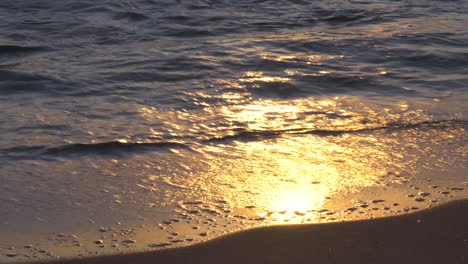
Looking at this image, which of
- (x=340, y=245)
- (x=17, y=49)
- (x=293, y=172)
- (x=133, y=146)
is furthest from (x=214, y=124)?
(x=17, y=49)

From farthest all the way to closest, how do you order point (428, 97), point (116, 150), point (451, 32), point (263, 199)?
point (451, 32), point (428, 97), point (116, 150), point (263, 199)

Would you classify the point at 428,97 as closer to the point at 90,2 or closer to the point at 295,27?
the point at 295,27

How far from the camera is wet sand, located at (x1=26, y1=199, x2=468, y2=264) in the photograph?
3693 millimetres

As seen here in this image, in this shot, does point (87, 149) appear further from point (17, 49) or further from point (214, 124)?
point (17, 49)

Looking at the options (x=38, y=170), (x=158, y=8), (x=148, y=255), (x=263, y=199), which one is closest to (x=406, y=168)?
(x=263, y=199)

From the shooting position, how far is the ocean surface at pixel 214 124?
14.1 ft

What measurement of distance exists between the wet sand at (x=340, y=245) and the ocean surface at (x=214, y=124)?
0.13 m

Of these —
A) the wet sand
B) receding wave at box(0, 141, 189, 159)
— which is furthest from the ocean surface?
the wet sand

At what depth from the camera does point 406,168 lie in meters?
4.98

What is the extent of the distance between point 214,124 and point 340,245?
2.43 m

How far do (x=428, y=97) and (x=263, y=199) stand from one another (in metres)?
2.92

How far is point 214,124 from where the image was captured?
20.0ft

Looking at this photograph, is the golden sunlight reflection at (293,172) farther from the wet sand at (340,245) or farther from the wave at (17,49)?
the wave at (17,49)

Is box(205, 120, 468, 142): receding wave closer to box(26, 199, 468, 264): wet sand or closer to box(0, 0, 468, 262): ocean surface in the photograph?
box(0, 0, 468, 262): ocean surface
